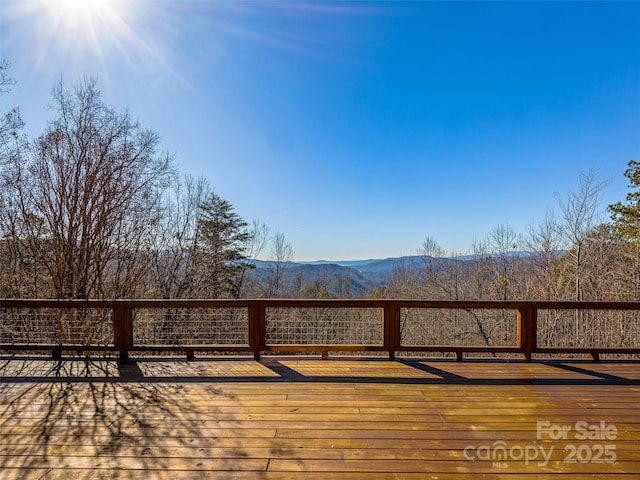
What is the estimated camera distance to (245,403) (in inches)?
102

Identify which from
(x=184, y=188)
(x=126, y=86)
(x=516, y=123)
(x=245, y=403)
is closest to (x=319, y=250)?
(x=184, y=188)

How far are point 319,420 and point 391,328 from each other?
178 centimetres

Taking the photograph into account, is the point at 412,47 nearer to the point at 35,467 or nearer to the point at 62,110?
the point at 62,110

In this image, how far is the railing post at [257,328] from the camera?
3809 millimetres

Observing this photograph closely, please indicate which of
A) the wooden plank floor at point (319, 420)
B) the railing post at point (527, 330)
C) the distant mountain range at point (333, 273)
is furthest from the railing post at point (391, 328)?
the distant mountain range at point (333, 273)

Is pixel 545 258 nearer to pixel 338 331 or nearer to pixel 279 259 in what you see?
pixel 338 331

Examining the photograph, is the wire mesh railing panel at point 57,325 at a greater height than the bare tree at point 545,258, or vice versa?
the bare tree at point 545,258

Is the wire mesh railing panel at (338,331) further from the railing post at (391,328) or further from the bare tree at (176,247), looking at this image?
the bare tree at (176,247)

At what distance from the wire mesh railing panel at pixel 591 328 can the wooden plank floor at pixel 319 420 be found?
2.58 m

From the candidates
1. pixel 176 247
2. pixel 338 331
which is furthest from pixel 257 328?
pixel 176 247

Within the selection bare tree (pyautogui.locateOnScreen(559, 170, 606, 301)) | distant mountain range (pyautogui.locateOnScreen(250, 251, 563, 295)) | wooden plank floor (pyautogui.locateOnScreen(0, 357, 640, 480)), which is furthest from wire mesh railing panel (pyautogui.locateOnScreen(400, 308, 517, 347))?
wooden plank floor (pyautogui.locateOnScreen(0, 357, 640, 480))

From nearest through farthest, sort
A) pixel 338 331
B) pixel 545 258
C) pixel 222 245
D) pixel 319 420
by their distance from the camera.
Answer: pixel 319 420 < pixel 338 331 < pixel 545 258 < pixel 222 245

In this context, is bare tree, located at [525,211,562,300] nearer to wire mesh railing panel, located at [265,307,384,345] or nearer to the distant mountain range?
the distant mountain range

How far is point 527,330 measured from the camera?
377 cm
